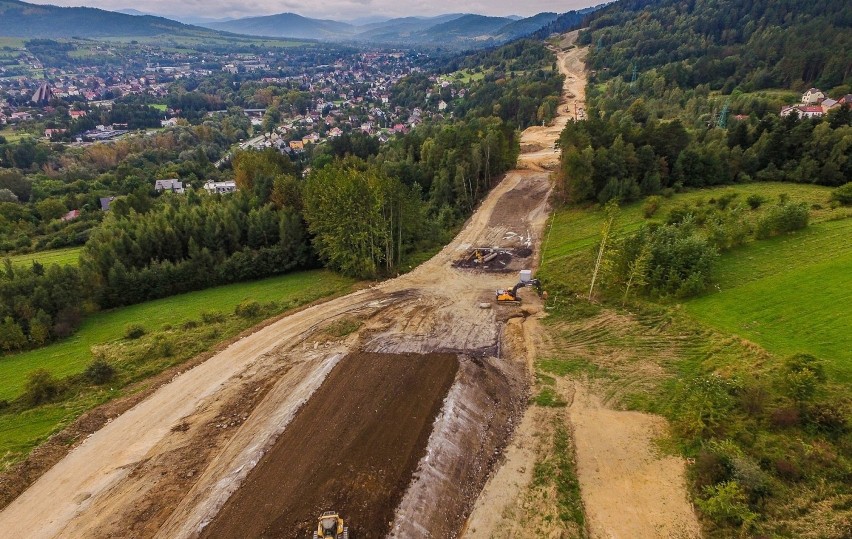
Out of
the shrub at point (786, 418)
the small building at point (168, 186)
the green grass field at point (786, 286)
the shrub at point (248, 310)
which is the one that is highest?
the green grass field at point (786, 286)

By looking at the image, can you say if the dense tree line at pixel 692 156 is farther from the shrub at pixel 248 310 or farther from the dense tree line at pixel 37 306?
the dense tree line at pixel 37 306

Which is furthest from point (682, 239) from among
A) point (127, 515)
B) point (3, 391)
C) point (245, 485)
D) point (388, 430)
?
point (3, 391)

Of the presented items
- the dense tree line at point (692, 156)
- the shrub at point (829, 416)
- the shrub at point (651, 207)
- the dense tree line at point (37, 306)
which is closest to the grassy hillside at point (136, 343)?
the dense tree line at point (37, 306)

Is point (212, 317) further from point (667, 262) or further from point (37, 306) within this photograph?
point (667, 262)

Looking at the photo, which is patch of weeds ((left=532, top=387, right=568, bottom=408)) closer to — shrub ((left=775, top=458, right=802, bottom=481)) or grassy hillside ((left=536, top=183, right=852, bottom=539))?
grassy hillside ((left=536, top=183, right=852, bottom=539))

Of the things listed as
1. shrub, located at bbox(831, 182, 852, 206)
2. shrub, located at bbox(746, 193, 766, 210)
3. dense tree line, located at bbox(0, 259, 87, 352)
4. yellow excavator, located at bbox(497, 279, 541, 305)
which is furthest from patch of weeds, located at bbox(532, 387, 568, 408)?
dense tree line, located at bbox(0, 259, 87, 352)

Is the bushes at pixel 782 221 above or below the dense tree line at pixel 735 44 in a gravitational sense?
below
